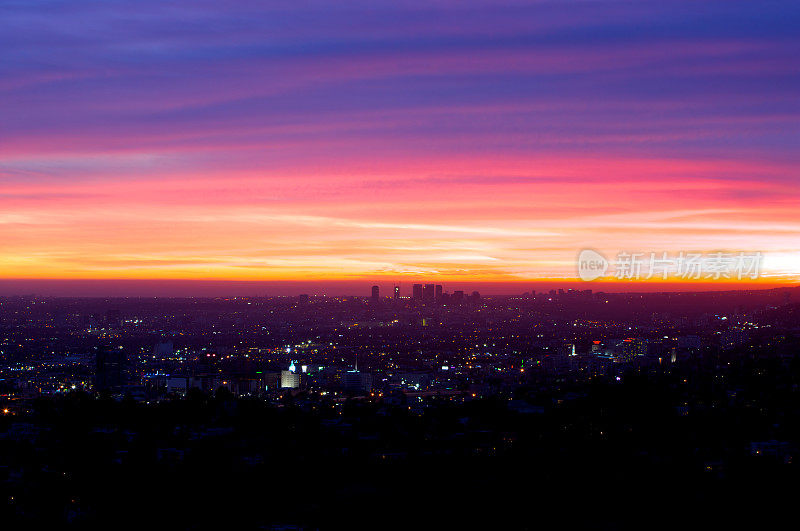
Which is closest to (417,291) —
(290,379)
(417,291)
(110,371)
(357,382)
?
(417,291)

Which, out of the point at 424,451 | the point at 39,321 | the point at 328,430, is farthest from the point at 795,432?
the point at 39,321

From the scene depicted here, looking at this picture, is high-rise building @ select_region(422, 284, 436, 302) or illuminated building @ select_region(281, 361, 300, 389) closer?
illuminated building @ select_region(281, 361, 300, 389)

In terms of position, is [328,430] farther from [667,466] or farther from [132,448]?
[667,466]

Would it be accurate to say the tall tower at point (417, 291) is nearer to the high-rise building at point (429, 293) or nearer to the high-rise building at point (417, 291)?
the high-rise building at point (417, 291)

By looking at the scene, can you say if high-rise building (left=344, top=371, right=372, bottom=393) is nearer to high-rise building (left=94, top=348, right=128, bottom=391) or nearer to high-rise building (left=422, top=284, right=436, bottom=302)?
high-rise building (left=94, top=348, right=128, bottom=391)

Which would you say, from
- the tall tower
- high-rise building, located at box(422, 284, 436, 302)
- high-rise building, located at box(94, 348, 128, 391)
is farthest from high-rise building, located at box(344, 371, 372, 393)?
the tall tower

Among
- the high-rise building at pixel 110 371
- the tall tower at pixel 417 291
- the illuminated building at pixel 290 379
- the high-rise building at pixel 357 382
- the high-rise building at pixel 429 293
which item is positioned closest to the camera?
the high-rise building at pixel 110 371

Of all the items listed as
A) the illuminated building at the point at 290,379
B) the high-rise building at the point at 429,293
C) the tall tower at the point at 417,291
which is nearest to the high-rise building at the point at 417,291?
the tall tower at the point at 417,291

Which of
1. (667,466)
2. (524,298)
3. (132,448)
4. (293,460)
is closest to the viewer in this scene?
(667,466)
